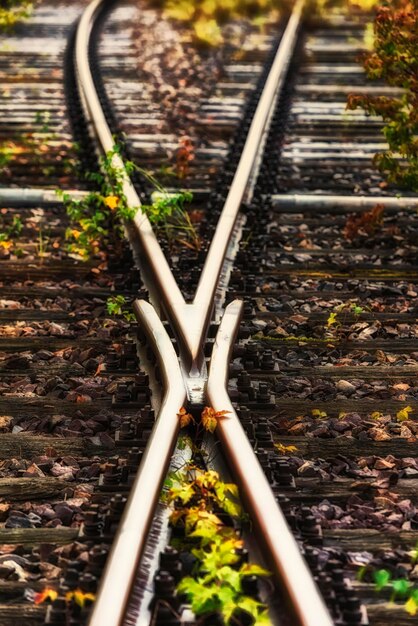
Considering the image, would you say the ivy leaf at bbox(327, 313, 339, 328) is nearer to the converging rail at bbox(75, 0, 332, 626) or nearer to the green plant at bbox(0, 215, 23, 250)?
the converging rail at bbox(75, 0, 332, 626)

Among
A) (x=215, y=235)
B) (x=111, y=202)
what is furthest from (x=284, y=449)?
(x=111, y=202)

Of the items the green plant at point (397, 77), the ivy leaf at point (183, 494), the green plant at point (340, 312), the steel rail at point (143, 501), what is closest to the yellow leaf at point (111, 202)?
the green plant at point (397, 77)

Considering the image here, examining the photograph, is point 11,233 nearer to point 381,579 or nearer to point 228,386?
point 228,386

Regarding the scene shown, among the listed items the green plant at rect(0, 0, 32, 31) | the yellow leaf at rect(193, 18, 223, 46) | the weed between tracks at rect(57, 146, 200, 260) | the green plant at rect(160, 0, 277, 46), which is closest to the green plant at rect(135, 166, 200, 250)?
the weed between tracks at rect(57, 146, 200, 260)

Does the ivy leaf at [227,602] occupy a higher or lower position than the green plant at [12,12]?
lower

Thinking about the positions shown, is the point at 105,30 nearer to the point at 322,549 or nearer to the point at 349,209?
the point at 349,209

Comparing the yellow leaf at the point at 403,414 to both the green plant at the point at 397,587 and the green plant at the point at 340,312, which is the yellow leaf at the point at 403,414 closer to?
the green plant at the point at 340,312
